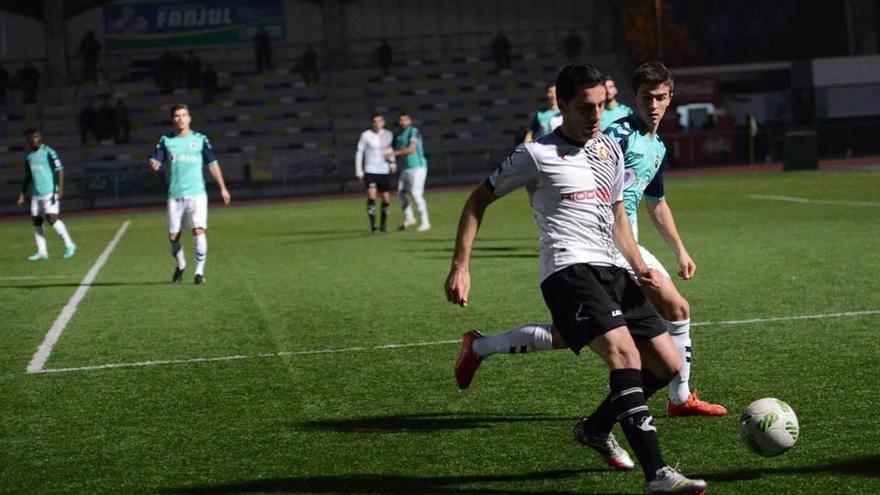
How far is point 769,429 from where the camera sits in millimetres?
6281

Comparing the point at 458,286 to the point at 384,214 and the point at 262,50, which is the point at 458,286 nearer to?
the point at 384,214

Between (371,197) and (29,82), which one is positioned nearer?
(371,197)

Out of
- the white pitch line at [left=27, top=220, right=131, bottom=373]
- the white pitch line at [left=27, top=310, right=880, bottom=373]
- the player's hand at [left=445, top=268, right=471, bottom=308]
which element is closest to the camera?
the player's hand at [left=445, top=268, right=471, bottom=308]

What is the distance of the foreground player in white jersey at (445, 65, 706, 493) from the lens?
19.4 ft

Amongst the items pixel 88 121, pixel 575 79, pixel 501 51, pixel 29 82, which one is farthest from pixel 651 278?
pixel 501 51

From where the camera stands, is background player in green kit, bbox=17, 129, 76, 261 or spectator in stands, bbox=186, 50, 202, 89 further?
spectator in stands, bbox=186, 50, 202, 89

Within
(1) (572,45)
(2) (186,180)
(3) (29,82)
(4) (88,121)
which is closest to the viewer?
(2) (186,180)

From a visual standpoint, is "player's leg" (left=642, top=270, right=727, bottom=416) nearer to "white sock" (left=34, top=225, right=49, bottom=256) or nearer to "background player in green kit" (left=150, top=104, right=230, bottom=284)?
"background player in green kit" (left=150, top=104, right=230, bottom=284)

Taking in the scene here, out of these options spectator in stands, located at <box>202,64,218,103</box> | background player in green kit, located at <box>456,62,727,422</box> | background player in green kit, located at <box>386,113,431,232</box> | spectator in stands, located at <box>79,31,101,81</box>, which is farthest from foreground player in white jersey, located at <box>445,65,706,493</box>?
spectator in stands, located at <box>79,31,101,81</box>

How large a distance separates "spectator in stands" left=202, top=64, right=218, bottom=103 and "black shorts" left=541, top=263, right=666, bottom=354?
4577cm

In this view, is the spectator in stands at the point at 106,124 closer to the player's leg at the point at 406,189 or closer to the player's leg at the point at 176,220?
the player's leg at the point at 406,189

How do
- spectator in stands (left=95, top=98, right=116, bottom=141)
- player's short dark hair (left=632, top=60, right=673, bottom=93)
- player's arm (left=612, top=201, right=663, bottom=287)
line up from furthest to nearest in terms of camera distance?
spectator in stands (left=95, top=98, right=116, bottom=141)
player's short dark hair (left=632, top=60, right=673, bottom=93)
player's arm (left=612, top=201, right=663, bottom=287)

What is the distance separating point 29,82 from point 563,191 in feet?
154

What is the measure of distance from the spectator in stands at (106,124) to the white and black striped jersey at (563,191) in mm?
44775
